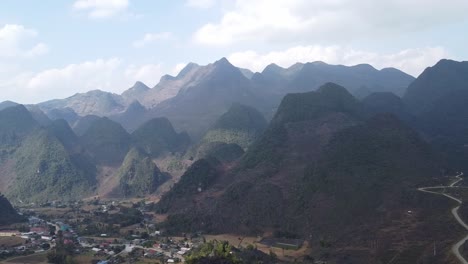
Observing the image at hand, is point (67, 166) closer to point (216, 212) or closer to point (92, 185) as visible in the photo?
point (92, 185)

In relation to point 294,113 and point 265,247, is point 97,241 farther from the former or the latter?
point 294,113

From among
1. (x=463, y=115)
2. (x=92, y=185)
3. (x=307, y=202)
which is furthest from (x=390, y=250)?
(x=92, y=185)

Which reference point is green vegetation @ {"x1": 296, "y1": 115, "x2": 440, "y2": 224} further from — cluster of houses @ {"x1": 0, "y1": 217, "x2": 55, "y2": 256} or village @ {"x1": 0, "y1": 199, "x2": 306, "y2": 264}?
cluster of houses @ {"x1": 0, "y1": 217, "x2": 55, "y2": 256}

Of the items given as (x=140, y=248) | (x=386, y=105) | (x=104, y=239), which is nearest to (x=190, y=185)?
(x=104, y=239)

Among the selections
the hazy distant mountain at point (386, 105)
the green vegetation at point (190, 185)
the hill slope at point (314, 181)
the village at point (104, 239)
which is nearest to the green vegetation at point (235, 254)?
the village at point (104, 239)

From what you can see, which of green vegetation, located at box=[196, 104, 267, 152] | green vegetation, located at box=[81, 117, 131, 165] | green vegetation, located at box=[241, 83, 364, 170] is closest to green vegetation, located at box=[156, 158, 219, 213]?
green vegetation, located at box=[241, 83, 364, 170]
